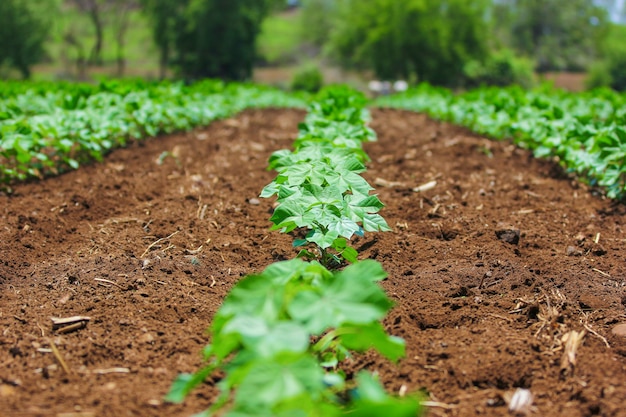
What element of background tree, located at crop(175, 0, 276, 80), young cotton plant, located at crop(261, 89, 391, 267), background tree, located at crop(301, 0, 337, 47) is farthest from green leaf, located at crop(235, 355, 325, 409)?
background tree, located at crop(301, 0, 337, 47)

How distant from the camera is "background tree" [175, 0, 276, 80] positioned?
35969 mm

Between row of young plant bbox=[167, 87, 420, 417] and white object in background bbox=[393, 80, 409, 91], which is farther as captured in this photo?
white object in background bbox=[393, 80, 409, 91]

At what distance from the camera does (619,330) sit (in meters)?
2.39

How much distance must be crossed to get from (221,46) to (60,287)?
35539mm

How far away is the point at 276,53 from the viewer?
198 feet

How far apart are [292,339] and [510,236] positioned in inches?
100

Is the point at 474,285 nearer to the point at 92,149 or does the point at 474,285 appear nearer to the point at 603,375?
the point at 603,375

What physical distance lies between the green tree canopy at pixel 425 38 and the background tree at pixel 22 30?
66.3ft

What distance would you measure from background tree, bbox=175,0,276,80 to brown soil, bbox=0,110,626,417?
107 feet

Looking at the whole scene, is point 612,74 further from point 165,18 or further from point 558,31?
point 165,18

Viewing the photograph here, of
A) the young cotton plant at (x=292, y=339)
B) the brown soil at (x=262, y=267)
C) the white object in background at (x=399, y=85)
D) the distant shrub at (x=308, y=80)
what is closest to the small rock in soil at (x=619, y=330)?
the brown soil at (x=262, y=267)

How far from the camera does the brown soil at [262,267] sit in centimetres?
194

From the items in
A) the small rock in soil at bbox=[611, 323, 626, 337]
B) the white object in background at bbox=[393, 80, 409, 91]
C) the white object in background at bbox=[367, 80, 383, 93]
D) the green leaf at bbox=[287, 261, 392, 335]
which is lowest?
the white object in background at bbox=[367, 80, 383, 93]

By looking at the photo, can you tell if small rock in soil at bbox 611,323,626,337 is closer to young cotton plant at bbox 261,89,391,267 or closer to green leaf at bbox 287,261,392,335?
young cotton plant at bbox 261,89,391,267
